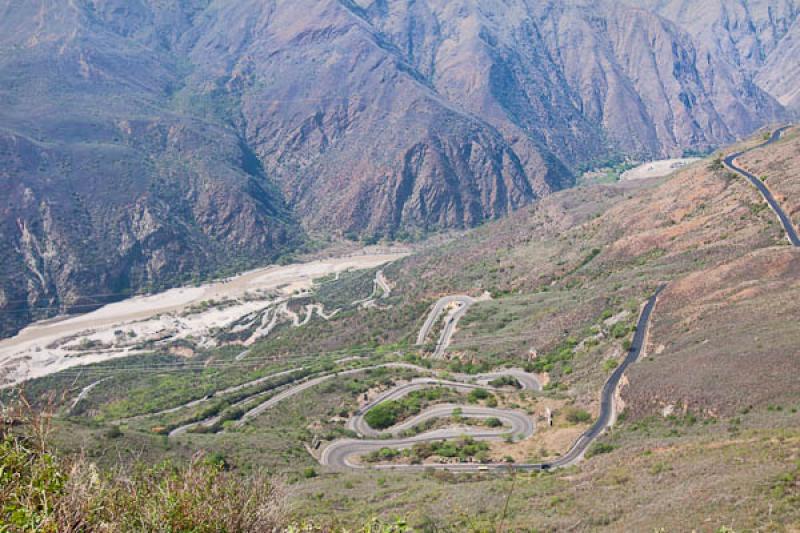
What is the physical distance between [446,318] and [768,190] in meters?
39.4

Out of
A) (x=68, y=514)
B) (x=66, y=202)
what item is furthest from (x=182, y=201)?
(x=68, y=514)

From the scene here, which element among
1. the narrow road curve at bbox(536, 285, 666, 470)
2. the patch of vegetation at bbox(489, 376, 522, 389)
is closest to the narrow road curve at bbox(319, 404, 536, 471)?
the narrow road curve at bbox(536, 285, 666, 470)

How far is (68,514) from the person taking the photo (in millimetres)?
9719

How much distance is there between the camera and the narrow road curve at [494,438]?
38750 millimetres

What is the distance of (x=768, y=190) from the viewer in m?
73.4

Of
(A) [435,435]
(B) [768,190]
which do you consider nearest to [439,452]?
(A) [435,435]

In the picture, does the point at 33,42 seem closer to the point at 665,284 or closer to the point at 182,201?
the point at 182,201

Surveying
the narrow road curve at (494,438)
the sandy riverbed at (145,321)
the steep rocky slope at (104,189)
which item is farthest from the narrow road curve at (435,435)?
the steep rocky slope at (104,189)

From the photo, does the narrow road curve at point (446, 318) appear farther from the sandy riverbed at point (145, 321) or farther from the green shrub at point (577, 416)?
the sandy riverbed at point (145, 321)

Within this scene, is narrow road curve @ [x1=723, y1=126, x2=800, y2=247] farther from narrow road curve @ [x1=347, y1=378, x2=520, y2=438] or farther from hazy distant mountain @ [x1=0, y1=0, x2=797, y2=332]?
hazy distant mountain @ [x1=0, y1=0, x2=797, y2=332]

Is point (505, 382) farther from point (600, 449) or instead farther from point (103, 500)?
point (103, 500)

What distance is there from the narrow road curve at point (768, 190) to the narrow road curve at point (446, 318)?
3531 centimetres

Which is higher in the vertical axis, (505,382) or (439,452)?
(439,452)

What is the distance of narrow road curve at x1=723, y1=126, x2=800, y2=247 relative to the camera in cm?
6116
